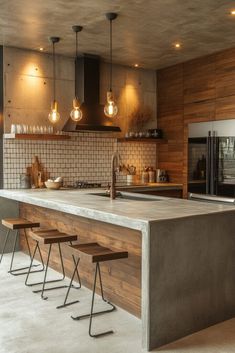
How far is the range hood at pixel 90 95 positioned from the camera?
611 centimetres

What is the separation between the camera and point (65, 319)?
338 centimetres

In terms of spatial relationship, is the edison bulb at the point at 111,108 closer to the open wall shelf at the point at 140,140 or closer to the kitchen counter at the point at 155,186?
the kitchen counter at the point at 155,186

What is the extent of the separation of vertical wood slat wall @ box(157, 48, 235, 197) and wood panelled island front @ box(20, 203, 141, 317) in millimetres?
2790

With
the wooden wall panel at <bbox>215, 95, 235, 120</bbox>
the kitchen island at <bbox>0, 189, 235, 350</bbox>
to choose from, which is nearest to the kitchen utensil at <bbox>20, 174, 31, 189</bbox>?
the kitchen island at <bbox>0, 189, 235, 350</bbox>

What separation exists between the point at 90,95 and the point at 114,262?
340 centimetres

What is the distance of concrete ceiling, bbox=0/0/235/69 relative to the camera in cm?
425

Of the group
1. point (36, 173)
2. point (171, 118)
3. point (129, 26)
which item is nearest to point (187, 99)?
point (171, 118)

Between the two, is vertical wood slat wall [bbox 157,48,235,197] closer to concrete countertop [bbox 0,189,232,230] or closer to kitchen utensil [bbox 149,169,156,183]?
kitchen utensil [bbox 149,169,156,183]

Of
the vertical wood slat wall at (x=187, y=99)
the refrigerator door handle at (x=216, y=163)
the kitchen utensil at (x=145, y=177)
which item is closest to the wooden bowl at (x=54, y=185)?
the kitchen utensil at (x=145, y=177)

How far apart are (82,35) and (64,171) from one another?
7.14ft

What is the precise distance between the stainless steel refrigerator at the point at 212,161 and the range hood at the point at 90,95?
129 cm

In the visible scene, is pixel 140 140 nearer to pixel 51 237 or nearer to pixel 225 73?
pixel 225 73

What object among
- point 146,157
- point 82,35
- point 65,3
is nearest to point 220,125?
point 146,157

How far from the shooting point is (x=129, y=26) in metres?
4.92
